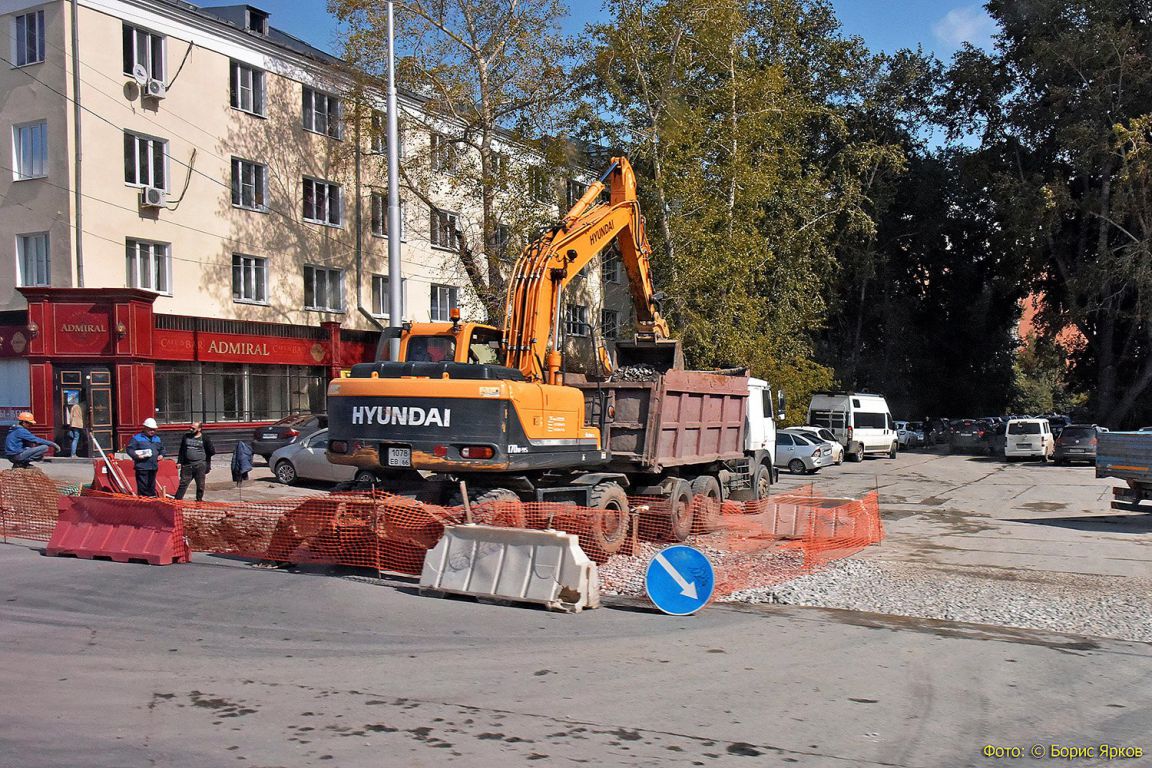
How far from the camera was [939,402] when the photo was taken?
59156mm

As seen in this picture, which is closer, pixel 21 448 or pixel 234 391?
pixel 21 448

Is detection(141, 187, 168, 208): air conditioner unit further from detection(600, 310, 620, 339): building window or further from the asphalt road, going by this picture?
the asphalt road

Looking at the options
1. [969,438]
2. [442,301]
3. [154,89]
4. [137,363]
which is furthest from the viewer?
[969,438]

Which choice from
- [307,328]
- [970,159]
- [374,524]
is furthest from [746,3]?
[374,524]

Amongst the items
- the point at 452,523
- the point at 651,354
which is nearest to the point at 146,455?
the point at 452,523

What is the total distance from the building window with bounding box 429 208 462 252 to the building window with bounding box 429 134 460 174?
1.45 m

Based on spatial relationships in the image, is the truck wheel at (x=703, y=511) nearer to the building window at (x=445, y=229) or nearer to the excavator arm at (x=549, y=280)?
the excavator arm at (x=549, y=280)

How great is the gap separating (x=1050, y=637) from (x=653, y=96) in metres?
23.8

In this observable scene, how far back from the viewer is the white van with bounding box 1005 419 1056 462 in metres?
36.8

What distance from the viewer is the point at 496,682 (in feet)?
22.3

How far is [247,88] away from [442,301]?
10717mm

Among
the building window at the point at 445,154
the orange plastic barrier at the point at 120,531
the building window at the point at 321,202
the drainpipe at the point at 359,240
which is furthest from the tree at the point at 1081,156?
the orange plastic barrier at the point at 120,531

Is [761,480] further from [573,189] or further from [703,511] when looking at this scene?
[573,189]

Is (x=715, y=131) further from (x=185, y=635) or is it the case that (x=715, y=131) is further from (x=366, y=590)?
(x=185, y=635)
